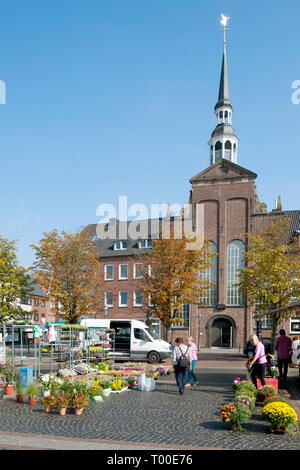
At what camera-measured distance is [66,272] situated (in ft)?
110

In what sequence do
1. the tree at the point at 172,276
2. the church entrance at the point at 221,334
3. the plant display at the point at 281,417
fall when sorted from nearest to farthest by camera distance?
1. the plant display at the point at 281,417
2. the tree at the point at 172,276
3. the church entrance at the point at 221,334

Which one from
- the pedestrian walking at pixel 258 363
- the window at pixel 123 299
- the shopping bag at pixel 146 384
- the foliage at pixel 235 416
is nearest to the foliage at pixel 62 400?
the foliage at pixel 235 416

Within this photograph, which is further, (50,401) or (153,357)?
(153,357)

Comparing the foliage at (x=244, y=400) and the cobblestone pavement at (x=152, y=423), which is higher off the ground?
the foliage at (x=244, y=400)

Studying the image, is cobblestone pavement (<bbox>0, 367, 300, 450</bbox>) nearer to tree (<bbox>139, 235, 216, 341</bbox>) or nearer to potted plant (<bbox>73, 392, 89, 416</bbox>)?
potted plant (<bbox>73, 392, 89, 416</bbox>)

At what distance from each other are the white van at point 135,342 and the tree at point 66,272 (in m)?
6.71

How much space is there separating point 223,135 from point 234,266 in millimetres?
14624

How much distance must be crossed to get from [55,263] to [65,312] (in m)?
3.93

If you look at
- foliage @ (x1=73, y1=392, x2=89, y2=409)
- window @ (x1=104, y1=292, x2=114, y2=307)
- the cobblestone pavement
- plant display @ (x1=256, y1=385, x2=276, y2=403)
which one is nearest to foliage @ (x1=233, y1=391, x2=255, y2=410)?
the cobblestone pavement

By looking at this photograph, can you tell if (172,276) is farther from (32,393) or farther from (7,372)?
(32,393)

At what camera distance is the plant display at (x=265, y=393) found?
1179 centimetres

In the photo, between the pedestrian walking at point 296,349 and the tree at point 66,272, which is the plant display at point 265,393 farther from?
the tree at point 66,272

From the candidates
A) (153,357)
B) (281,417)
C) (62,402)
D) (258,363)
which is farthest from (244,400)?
(153,357)
